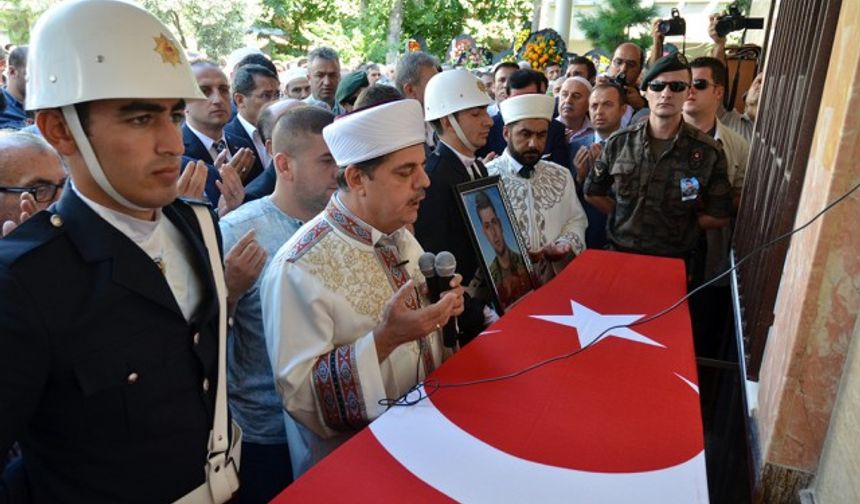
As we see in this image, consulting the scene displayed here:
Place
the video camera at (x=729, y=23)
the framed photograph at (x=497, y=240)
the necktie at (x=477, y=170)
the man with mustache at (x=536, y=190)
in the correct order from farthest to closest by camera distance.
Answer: the video camera at (x=729, y=23), the man with mustache at (x=536, y=190), the necktie at (x=477, y=170), the framed photograph at (x=497, y=240)

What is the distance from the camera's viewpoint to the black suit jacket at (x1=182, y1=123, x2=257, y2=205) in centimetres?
312

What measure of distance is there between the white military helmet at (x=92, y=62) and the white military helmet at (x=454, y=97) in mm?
2003

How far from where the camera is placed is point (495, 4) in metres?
21.9

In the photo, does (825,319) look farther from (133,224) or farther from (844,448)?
(133,224)

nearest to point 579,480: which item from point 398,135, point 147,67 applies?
point 398,135

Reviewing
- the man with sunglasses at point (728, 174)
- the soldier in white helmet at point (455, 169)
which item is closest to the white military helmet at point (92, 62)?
the soldier in white helmet at point (455, 169)

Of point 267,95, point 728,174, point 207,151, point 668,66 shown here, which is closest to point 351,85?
point 267,95

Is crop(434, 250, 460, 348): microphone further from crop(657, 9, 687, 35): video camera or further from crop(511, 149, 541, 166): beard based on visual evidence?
crop(657, 9, 687, 35): video camera

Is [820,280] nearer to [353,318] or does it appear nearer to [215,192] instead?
[353,318]

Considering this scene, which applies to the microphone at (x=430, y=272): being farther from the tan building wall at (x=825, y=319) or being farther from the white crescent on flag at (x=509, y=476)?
the tan building wall at (x=825, y=319)

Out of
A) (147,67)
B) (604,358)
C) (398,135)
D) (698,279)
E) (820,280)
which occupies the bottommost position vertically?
(698,279)

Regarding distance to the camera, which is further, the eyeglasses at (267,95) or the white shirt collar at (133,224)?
the eyeglasses at (267,95)

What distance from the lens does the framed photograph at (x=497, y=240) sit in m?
2.60

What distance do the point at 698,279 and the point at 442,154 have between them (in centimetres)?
189
